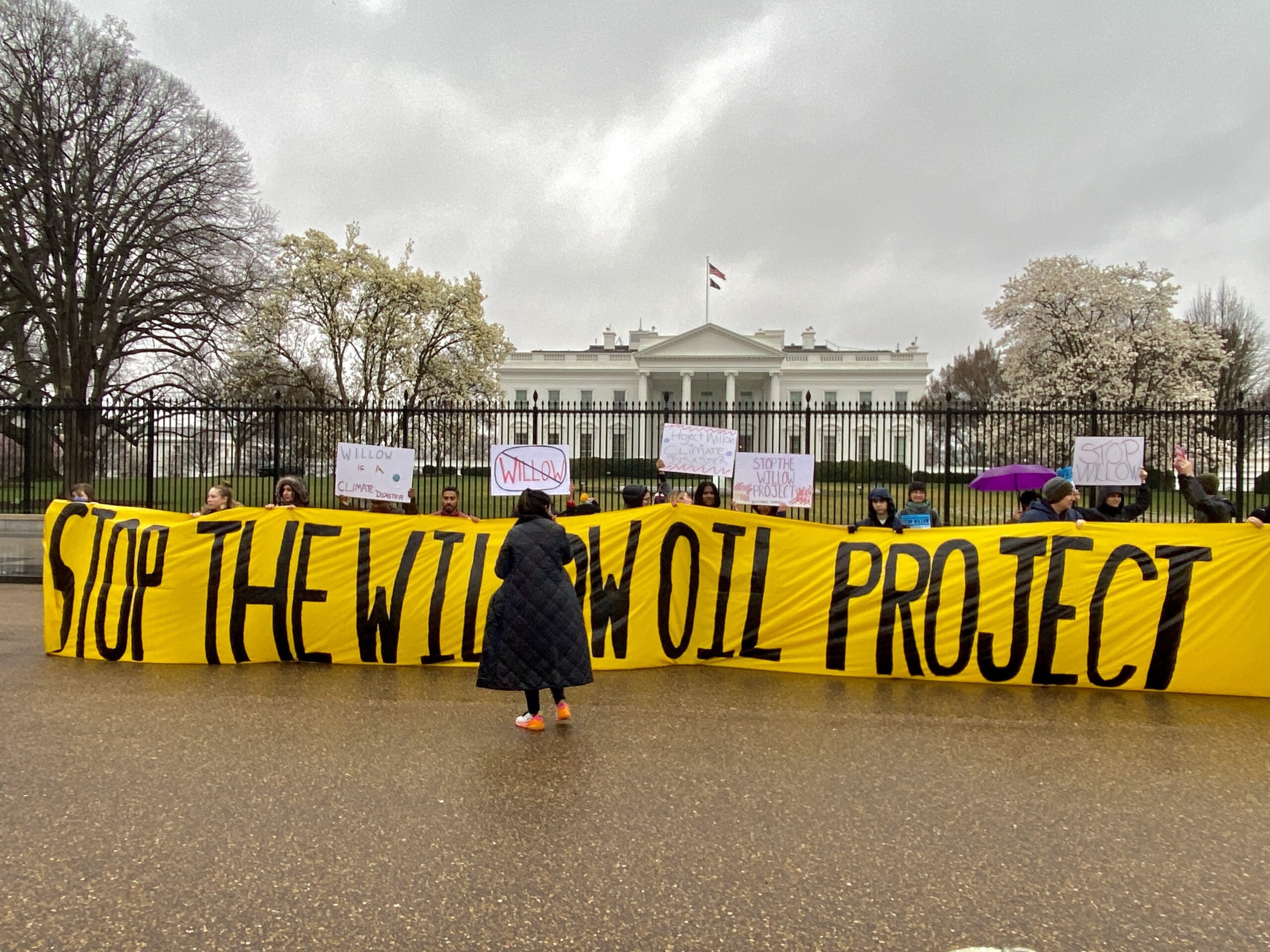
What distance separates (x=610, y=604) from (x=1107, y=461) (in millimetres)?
5781

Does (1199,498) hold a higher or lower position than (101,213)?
lower

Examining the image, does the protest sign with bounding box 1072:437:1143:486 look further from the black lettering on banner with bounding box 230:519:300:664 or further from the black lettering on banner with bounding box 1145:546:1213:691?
the black lettering on banner with bounding box 230:519:300:664

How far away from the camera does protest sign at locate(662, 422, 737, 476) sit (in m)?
8.27

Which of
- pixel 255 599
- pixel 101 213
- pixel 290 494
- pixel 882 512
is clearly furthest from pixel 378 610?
pixel 101 213

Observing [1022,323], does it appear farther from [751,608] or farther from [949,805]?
[949,805]

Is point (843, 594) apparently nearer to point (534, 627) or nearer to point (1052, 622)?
point (1052, 622)

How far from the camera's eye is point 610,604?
6629 mm

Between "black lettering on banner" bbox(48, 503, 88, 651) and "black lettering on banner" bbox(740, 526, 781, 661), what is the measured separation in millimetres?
5422

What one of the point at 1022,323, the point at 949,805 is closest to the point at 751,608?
the point at 949,805

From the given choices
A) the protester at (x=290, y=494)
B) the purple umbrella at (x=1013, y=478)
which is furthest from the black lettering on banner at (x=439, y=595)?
the purple umbrella at (x=1013, y=478)

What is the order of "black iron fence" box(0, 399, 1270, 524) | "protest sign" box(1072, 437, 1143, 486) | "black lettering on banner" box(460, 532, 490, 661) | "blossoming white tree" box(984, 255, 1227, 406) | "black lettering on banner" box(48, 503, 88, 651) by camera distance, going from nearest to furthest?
1. "black lettering on banner" box(460, 532, 490, 661)
2. "black lettering on banner" box(48, 503, 88, 651)
3. "protest sign" box(1072, 437, 1143, 486)
4. "black iron fence" box(0, 399, 1270, 524)
5. "blossoming white tree" box(984, 255, 1227, 406)

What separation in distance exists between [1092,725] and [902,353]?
6787 cm

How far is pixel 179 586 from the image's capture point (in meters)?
6.62

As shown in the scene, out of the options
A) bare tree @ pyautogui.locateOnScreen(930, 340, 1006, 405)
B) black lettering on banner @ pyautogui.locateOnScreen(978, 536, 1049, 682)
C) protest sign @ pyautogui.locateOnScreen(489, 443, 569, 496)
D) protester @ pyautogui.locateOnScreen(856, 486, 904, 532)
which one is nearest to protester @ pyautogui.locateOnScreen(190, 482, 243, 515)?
protest sign @ pyautogui.locateOnScreen(489, 443, 569, 496)
